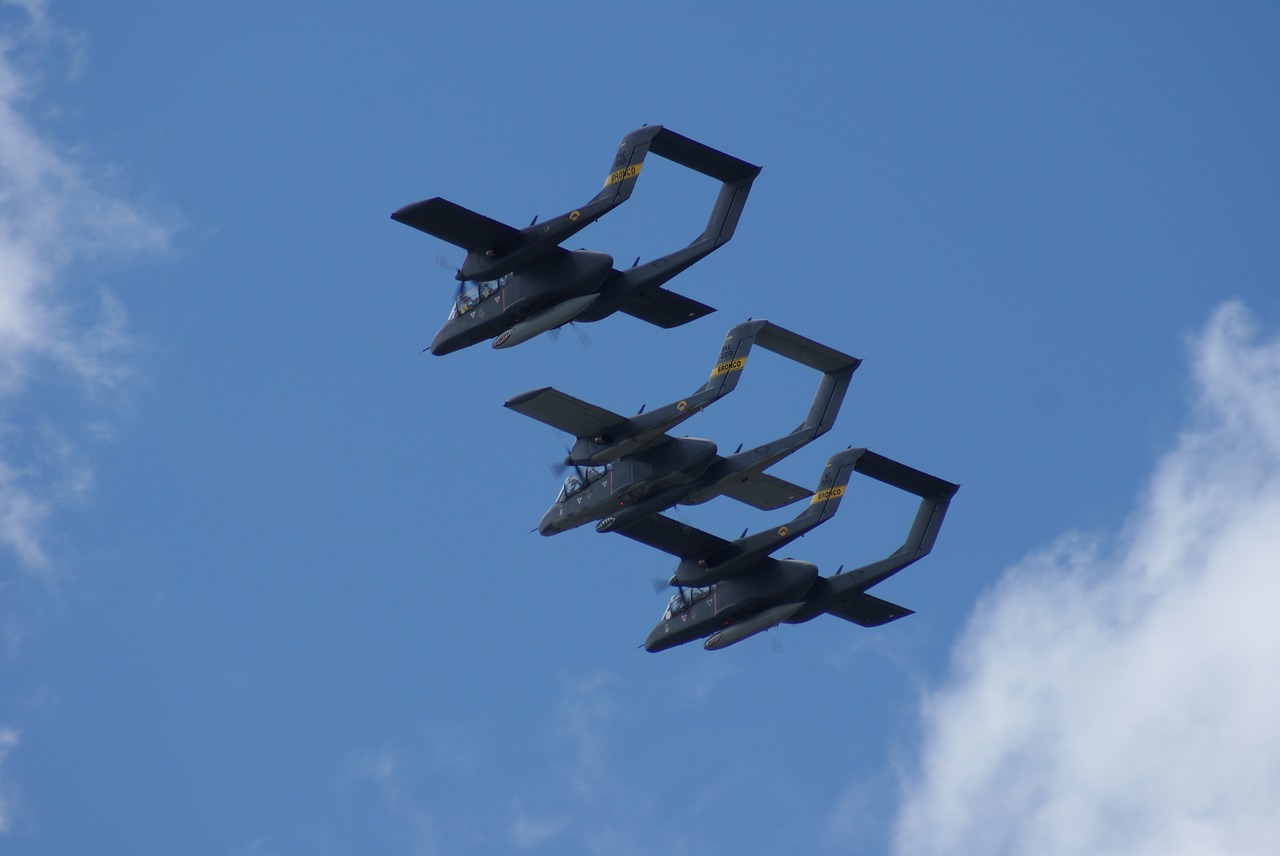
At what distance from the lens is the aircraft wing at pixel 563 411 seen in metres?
61.8

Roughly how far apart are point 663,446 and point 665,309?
428cm

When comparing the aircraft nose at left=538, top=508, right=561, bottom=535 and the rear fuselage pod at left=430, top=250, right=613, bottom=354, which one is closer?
the rear fuselage pod at left=430, top=250, right=613, bottom=354

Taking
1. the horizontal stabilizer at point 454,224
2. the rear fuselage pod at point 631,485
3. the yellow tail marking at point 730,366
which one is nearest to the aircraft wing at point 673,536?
the rear fuselage pod at point 631,485

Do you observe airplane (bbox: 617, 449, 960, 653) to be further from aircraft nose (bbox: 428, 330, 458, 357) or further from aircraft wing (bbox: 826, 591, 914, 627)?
aircraft nose (bbox: 428, 330, 458, 357)

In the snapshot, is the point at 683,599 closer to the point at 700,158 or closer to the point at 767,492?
the point at 767,492

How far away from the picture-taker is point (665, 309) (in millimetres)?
64875

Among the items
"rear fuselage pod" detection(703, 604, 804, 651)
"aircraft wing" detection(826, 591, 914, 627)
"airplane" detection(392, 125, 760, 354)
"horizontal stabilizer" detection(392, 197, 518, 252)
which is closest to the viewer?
"horizontal stabilizer" detection(392, 197, 518, 252)

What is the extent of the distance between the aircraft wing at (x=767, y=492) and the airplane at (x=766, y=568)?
6.98 feet

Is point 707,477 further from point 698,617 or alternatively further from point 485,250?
point 485,250

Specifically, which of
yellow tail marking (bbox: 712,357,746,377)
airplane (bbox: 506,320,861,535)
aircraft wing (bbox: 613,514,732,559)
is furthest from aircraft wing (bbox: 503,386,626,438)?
aircraft wing (bbox: 613,514,732,559)

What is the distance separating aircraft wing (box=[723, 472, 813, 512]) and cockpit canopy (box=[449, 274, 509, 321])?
956 cm

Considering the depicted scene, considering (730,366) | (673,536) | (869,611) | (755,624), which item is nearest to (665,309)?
(730,366)

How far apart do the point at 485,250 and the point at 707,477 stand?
8846 mm

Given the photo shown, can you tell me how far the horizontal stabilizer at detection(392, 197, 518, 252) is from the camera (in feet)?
197
